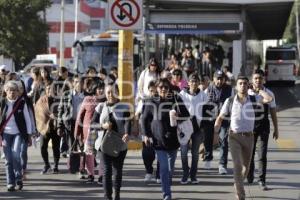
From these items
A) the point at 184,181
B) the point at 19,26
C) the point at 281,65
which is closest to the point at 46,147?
the point at 184,181

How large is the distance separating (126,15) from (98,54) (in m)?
13.7

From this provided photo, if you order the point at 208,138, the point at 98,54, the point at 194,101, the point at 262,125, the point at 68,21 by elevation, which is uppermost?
the point at 68,21

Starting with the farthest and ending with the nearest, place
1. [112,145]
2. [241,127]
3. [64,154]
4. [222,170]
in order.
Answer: [64,154]
[222,170]
[241,127]
[112,145]

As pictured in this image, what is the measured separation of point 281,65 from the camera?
148 feet

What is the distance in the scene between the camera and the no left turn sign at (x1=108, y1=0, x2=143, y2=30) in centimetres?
1558

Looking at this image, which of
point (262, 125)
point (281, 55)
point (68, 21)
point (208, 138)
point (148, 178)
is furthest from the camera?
point (68, 21)

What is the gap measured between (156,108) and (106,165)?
3.53 ft

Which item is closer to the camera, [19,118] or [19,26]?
[19,118]

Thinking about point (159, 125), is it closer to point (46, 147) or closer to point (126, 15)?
point (46, 147)

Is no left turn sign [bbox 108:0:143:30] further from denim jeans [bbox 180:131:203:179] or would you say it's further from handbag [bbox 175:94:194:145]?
handbag [bbox 175:94:194:145]

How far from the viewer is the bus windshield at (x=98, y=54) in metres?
29.0

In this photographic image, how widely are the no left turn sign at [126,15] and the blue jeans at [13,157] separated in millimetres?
4773

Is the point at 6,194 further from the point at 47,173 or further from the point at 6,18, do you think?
the point at 6,18

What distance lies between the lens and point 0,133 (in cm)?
1159
